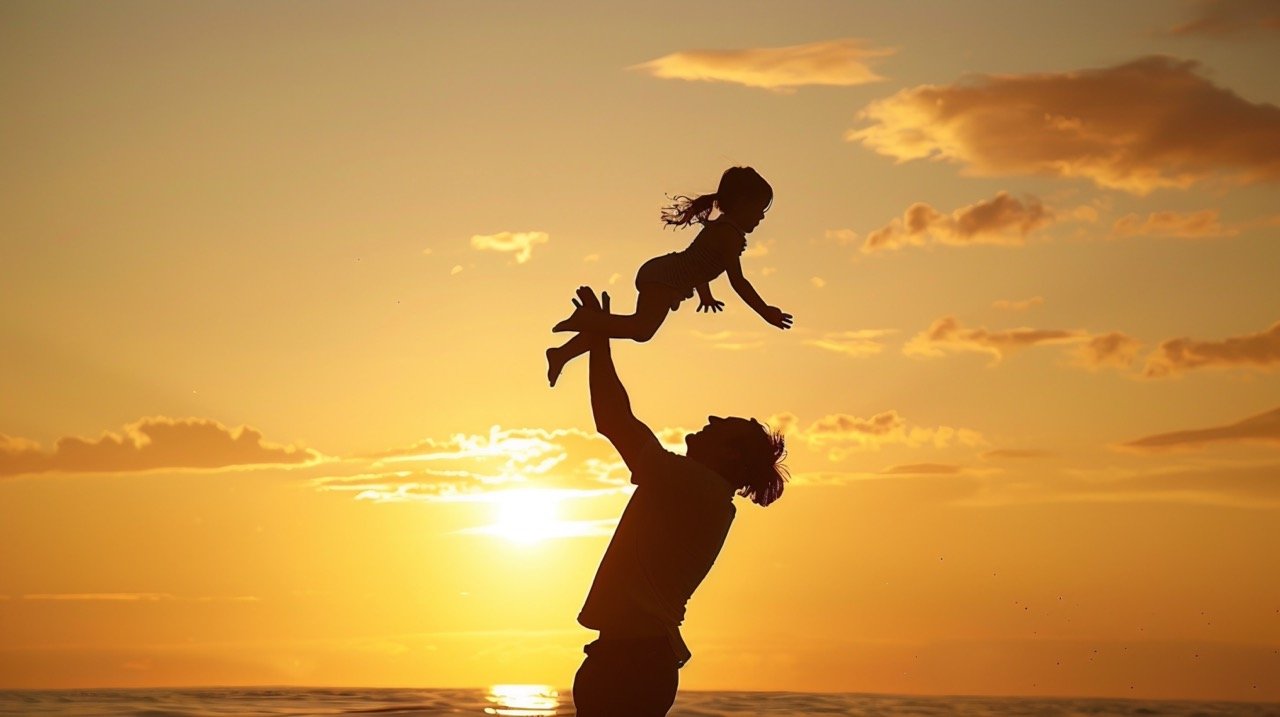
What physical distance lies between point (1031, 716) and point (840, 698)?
20.9 feet

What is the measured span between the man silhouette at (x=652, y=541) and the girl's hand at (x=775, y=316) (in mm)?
2233

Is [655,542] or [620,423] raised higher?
[620,423]

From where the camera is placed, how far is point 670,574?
7.48 meters

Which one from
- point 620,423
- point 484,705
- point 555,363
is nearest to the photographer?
point 620,423

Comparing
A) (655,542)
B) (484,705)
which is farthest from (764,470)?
(484,705)

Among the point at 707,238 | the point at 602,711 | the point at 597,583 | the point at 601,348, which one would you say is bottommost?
the point at 602,711

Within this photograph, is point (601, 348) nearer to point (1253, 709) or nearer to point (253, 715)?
point (253, 715)

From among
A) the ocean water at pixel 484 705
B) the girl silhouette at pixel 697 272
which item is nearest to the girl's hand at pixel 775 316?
the girl silhouette at pixel 697 272

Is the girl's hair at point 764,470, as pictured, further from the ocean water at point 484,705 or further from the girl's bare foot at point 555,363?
the ocean water at point 484,705

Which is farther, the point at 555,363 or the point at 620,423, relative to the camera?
the point at 555,363

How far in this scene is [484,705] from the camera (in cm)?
3080

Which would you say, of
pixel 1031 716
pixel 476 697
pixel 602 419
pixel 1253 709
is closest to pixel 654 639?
pixel 602 419

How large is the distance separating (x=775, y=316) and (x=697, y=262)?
1.06m

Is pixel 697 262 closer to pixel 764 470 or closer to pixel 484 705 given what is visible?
pixel 764 470
